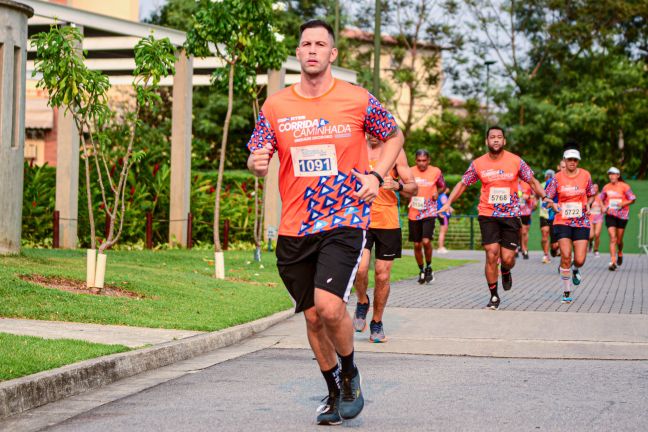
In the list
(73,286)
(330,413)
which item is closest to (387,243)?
(73,286)

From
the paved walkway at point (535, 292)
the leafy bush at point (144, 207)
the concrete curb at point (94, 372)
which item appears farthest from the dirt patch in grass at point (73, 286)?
the leafy bush at point (144, 207)

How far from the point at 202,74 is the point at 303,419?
71.1 ft

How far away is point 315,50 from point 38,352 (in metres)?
3.15

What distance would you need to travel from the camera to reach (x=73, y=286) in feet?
42.4

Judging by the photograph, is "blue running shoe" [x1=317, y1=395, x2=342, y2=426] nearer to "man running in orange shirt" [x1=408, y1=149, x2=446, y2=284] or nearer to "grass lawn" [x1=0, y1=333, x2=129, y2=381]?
"grass lawn" [x1=0, y1=333, x2=129, y2=381]

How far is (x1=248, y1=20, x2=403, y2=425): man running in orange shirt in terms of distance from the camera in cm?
632

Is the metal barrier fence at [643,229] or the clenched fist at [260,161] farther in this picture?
the metal barrier fence at [643,229]

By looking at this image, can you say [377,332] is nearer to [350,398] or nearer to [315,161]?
[350,398]

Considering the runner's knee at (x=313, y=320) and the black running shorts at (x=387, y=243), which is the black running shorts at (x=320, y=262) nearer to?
the runner's knee at (x=313, y=320)

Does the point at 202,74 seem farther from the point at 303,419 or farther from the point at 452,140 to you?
the point at 452,140

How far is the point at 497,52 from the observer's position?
55406 millimetres

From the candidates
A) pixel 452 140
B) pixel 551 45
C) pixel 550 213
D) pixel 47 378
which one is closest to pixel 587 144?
pixel 551 45

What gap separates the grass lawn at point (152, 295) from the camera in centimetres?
1073

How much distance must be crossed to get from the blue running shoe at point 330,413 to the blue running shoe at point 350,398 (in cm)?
4
